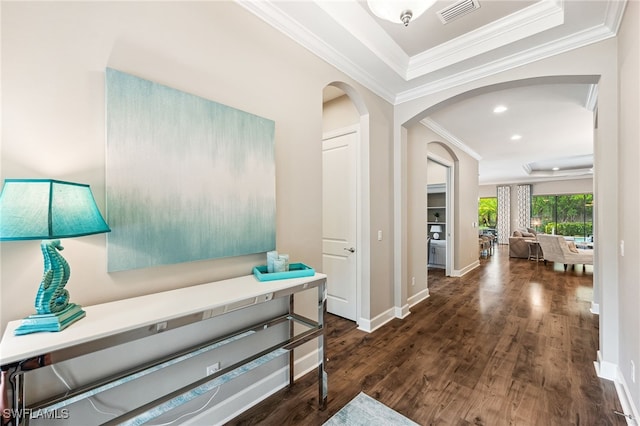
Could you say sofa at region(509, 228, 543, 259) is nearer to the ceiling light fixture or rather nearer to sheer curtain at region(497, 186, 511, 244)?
sheer curtain at region(497, 186, 511, 244)

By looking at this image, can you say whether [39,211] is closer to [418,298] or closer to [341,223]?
[341,223]

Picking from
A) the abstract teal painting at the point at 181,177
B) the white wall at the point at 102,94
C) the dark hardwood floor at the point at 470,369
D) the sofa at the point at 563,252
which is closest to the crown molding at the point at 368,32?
the white wall at the point at 102,94

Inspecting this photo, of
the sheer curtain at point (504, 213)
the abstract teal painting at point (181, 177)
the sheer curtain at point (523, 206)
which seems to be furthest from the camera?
the sheer curtain at point (504, 213)

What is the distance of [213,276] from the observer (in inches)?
64.3

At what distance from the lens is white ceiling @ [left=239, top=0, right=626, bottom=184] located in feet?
6.61

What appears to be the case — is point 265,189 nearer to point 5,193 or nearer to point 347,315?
point 5,193

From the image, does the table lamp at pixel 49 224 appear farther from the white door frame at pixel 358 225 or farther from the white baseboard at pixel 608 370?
the white baseboard at pixel 608 370

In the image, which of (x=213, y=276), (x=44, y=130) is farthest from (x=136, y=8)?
(x=213, y=276)

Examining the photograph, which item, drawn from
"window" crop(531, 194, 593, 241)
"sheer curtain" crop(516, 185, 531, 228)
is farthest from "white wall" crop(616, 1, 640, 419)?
"window" crop(531, 194, 593, 241)

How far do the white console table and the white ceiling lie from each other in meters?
1.91

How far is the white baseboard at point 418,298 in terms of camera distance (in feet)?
12.5

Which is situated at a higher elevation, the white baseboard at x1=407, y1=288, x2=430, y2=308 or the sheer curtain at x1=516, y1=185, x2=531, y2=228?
the sheer curtain at x1=516, y1=185, x2=531, y2=228

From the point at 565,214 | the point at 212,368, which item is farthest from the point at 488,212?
the point at 212,368

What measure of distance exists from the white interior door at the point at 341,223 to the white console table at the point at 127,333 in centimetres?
154
